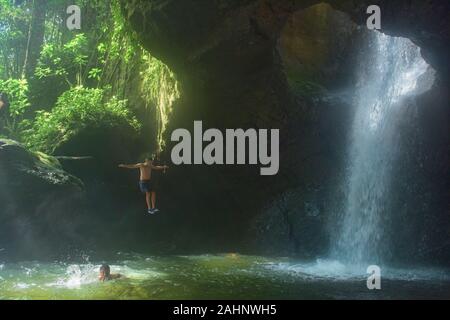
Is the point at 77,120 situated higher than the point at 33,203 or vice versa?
the point at 77,120

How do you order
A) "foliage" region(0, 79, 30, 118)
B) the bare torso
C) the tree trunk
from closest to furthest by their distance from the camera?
the bare torso
"foliage" region(0, 79, 30, 118)
the tree trunk

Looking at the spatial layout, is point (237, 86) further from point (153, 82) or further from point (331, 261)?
point (331, 261)

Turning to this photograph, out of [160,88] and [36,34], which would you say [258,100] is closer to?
[160,88]

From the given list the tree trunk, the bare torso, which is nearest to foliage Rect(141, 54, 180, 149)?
the bare torso

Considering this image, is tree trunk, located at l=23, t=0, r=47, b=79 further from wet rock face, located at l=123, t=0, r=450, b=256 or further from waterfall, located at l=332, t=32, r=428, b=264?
waterfall, located at l=332, t=32, r=428, b=264

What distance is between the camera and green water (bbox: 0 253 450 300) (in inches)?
280

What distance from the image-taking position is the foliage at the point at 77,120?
43.3ft

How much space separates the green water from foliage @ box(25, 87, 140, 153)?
4.29 metres

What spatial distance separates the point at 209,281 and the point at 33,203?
205 inches

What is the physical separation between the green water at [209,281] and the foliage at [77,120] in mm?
4286

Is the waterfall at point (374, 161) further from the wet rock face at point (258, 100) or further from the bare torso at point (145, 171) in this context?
the bare torso at point (145, 171)

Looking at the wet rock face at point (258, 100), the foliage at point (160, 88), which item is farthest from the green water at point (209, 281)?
the foliage at point (160, 88)

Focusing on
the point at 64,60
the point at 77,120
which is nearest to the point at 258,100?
the point at 77,120

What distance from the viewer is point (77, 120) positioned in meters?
13.3
